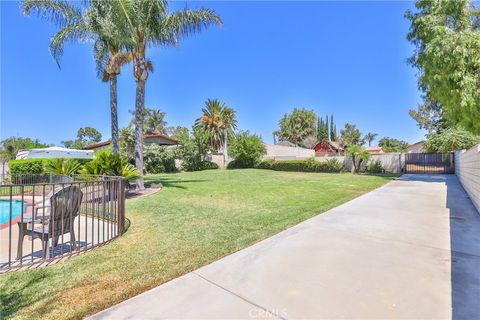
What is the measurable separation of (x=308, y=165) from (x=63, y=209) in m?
22.5

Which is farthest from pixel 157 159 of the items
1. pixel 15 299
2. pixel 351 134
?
pixel 351 134

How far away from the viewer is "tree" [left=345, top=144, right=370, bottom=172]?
22.2 m

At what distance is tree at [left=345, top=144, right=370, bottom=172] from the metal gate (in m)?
3.38

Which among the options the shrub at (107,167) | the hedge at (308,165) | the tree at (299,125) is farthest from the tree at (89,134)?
the shrub at (107,167)

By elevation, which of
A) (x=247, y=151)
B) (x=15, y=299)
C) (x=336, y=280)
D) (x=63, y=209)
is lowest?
(x=15, y=299)

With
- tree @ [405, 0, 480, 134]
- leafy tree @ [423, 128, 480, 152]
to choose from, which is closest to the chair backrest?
tree @ [405, 0, 480, 134]

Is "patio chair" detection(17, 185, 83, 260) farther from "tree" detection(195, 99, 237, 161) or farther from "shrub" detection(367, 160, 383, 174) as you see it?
"tree" detection(195, 99, 237, 161)

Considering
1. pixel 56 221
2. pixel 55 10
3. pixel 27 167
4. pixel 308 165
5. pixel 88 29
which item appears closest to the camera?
pixel 56 221

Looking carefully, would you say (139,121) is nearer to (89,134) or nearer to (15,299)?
(15,299)

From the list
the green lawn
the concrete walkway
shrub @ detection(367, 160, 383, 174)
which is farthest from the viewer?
shrub @ detection(367, 160, 383, 174)

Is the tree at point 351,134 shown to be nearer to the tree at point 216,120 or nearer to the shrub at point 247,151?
the tree at point 216,120

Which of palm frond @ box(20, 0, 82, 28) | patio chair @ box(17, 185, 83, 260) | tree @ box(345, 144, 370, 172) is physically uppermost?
palm frond @ box(20, 0, 82, 28)

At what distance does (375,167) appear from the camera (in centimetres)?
2258

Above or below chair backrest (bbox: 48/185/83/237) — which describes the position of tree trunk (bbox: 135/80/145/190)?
above
